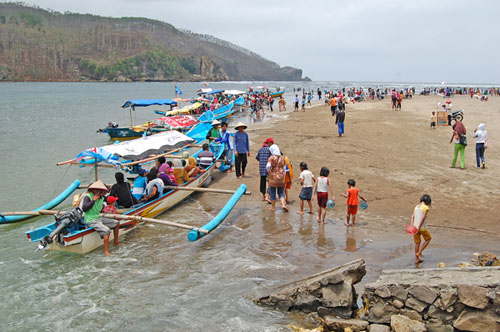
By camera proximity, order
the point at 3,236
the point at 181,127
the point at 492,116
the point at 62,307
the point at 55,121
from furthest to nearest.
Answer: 1. the point at 55,121
2. the point at 492,116
3. the point at 181,127
4. the point at 3,236
5. the point at 62,307

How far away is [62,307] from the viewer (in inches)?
277

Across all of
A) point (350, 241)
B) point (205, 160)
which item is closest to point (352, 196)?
point (350, 241)

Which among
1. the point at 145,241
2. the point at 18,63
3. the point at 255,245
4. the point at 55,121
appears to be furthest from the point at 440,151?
the point at 18,63

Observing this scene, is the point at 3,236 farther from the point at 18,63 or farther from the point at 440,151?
the point at 18,63

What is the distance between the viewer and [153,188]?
1096cm

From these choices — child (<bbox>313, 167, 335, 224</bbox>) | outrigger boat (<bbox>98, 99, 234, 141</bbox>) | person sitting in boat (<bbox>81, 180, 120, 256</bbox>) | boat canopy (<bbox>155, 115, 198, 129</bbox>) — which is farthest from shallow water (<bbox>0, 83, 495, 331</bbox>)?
outrigger boat (<bbox>98, 99, 234, 141</bbox>)

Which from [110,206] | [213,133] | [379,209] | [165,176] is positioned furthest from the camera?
[213,133]

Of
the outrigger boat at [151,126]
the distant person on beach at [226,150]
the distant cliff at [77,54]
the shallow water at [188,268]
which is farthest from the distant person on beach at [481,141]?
the distant cliff at [77,54]

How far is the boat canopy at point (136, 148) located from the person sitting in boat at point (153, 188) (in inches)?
40.9

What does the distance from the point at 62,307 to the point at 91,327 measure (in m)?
0.99

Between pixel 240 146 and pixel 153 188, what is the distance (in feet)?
12.9

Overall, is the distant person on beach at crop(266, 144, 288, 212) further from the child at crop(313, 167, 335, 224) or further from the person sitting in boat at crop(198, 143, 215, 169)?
the person sitting in boat at crop(198, 143, 215, 169)

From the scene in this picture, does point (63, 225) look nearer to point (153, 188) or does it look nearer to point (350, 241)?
point (153, 188)

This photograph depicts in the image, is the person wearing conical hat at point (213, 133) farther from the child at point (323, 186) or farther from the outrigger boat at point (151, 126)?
the child at point (323, 186)
